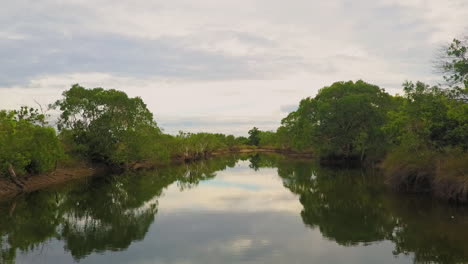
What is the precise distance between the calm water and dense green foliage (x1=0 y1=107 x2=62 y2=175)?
14.5ft

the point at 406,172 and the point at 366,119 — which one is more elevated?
the point at 366,119

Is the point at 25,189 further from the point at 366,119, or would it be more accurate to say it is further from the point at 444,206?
the point at 366,119

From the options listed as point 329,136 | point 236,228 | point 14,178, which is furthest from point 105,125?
point 236,228

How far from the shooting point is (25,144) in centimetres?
4188

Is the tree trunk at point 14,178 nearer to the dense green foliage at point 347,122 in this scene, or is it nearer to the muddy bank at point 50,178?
the muddy bank at point 50,178

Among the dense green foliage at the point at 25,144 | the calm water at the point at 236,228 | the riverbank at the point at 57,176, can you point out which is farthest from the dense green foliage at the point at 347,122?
the dense green foliage at the point at 25,144

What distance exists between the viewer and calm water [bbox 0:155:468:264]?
17703 mm

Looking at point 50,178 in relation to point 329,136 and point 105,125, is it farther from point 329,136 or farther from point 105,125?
point 329,136

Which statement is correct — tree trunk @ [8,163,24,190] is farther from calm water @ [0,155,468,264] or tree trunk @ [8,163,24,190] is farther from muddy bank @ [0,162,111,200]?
calm water @ [0,155,468,264]

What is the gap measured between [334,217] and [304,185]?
58.8ft

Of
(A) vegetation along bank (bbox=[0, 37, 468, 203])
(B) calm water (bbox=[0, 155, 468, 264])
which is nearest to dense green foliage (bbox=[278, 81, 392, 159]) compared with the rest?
(A) vegetation along bank (bbox=[0, 37, 468, 203])

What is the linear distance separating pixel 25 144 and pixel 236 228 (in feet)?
98.2

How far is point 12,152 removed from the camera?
3859 centimetres

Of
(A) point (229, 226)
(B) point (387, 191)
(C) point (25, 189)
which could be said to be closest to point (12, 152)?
(C) point (25, 189)
